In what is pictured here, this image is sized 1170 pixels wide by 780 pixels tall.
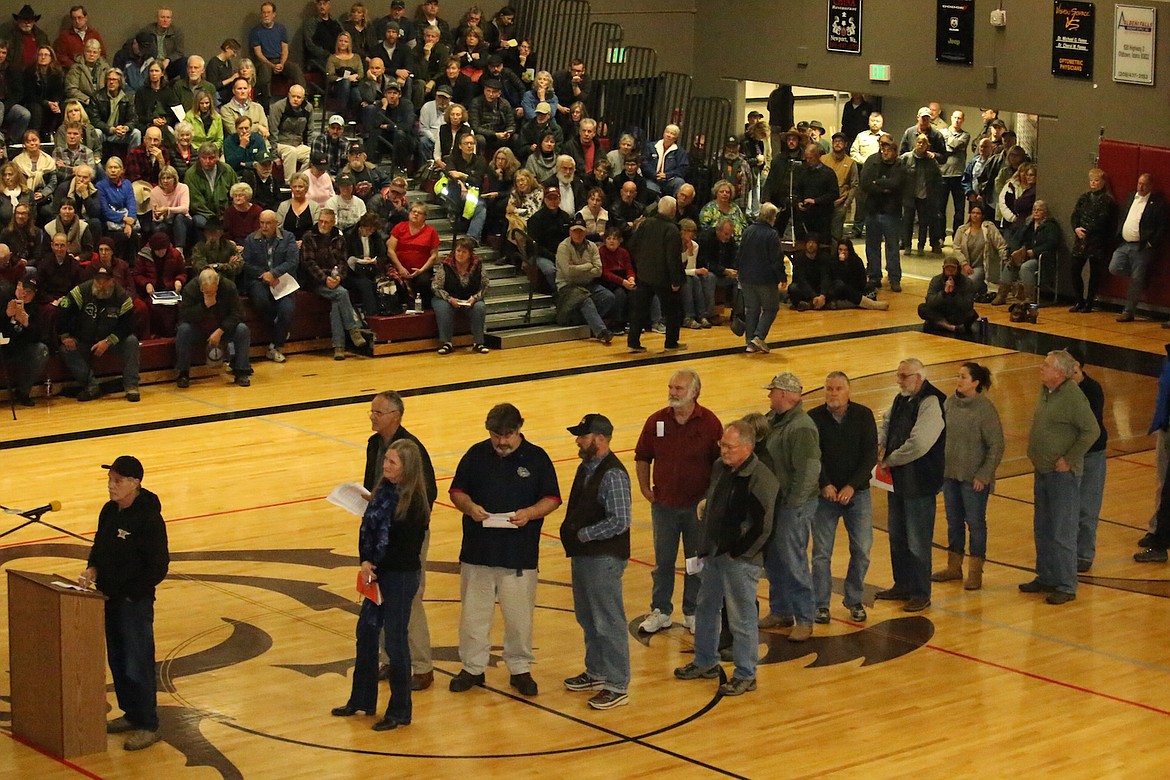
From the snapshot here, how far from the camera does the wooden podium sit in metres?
8.48

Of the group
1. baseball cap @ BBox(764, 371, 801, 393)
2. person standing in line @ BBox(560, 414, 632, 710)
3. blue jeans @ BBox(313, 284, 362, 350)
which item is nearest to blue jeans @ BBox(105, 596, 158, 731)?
person standing in line @ BBox(560, 414, 632, 710)

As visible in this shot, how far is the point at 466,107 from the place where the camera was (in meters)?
22.7

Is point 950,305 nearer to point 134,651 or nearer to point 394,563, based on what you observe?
point 394,563

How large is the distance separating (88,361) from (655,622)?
8.21 metres

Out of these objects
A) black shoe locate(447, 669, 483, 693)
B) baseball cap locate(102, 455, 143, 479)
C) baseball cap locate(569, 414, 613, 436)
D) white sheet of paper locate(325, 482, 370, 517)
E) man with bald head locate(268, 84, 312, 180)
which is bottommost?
black shoe locate(447, 669, 483, 693)

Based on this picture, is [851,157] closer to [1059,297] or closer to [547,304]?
[1059,297]

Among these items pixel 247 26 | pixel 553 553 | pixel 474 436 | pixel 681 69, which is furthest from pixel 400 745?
pixel 681 69

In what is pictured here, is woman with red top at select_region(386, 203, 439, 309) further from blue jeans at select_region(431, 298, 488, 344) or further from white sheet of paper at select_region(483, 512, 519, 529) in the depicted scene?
white sheet of paper at select_region(483, 512, 519, 529)

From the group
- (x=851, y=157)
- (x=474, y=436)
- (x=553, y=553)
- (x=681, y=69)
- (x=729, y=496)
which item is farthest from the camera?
(x=681, y=69)

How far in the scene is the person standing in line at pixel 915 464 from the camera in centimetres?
1070

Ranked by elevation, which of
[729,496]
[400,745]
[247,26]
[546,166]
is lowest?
[400,745]

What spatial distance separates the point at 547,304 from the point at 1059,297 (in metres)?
6.60

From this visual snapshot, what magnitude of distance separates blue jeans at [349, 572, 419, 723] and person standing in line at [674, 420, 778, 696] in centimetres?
159

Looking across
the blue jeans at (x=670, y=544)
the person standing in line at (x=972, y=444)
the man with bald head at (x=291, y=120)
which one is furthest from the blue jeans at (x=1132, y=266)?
the blue jeans at (x=670, y=544)
